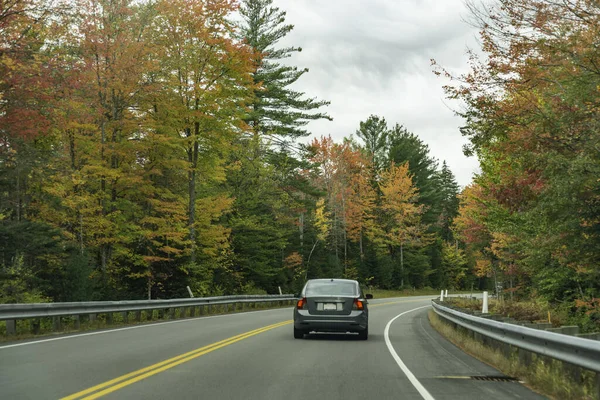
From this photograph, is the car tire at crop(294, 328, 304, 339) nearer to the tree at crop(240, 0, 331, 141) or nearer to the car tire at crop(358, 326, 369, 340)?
the car tire at crop(358, 326, 369, 340)

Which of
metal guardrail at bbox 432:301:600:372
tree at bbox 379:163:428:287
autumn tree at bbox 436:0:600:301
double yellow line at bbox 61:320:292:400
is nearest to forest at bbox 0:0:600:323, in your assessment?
autumn tree at bbox 436:0:600:301

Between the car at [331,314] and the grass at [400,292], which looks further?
the grass at [400,292]

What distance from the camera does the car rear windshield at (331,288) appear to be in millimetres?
15469

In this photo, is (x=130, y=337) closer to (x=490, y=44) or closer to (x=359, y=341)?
(x=359, y=341)

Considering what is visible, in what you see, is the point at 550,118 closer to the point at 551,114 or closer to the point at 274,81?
the point at 551,114

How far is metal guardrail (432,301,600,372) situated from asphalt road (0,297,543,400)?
24.7 inches

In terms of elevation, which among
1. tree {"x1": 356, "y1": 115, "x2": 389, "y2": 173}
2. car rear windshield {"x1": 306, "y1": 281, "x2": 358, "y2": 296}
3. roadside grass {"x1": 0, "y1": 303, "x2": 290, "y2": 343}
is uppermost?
tree {"x1": 356, "y1": 115, "x2": 389, "y2": 173}

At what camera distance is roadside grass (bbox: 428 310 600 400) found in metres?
7.62

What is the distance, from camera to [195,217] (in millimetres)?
31672

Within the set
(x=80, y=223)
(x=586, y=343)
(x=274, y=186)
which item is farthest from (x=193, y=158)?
(x=586, y=343)

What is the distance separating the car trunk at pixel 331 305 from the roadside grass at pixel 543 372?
3184mm

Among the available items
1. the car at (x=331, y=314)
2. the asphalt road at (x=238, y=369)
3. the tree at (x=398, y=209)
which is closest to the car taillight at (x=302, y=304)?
the car at (x=331, y=314)

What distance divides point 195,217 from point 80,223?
703cm

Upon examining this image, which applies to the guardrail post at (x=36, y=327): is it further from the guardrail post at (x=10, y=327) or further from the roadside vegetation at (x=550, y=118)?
the roadside vegetation at (x=550, y=118)
